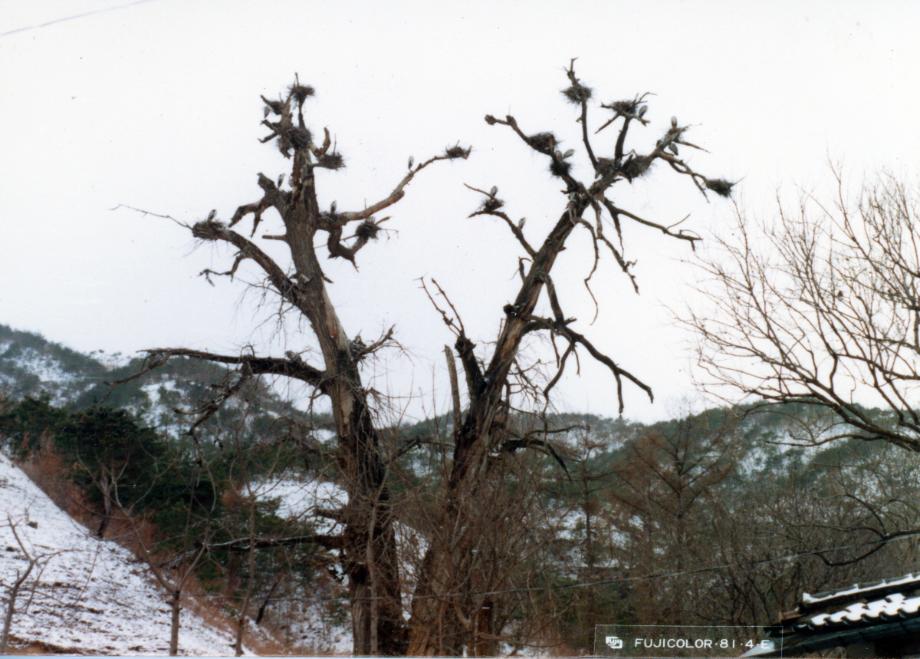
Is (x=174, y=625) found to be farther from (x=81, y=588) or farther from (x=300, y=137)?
(x=300, y=137)

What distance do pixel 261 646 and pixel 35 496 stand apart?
1.30m

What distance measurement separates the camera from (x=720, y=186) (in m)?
5.60

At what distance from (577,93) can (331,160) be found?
4.48 feet

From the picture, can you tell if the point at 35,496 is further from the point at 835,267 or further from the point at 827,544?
the point at 835,267

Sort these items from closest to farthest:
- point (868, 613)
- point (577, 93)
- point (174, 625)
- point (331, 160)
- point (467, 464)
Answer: point (868, 613) → point (174, 625) → point (467, 464) → point (577, 93) → point (331, 160)

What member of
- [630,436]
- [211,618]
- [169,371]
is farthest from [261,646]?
[630,436]

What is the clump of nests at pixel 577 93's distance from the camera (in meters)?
5.58

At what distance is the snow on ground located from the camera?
501 centimetres

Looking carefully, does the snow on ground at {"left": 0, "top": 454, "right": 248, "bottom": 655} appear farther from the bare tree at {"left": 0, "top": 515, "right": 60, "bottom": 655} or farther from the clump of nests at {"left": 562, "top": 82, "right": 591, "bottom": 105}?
the clump of nests at {"left": 562, "top": 82, "right": 591, "bottom": 105}

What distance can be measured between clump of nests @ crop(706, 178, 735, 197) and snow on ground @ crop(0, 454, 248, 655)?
11.0 ft

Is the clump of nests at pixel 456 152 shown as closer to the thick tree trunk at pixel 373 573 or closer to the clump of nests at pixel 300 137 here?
the clump of nests at pixel 300 137

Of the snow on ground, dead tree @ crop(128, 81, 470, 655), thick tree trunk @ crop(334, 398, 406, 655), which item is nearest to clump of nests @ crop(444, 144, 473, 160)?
dead tree @ crop(128, 81, 470, 655)

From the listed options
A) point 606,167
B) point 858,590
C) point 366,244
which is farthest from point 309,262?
point 858,590

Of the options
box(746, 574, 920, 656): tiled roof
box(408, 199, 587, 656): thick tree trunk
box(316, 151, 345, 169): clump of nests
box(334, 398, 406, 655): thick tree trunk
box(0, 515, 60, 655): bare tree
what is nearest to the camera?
box(746, 574, 920, 656): tiled roof
